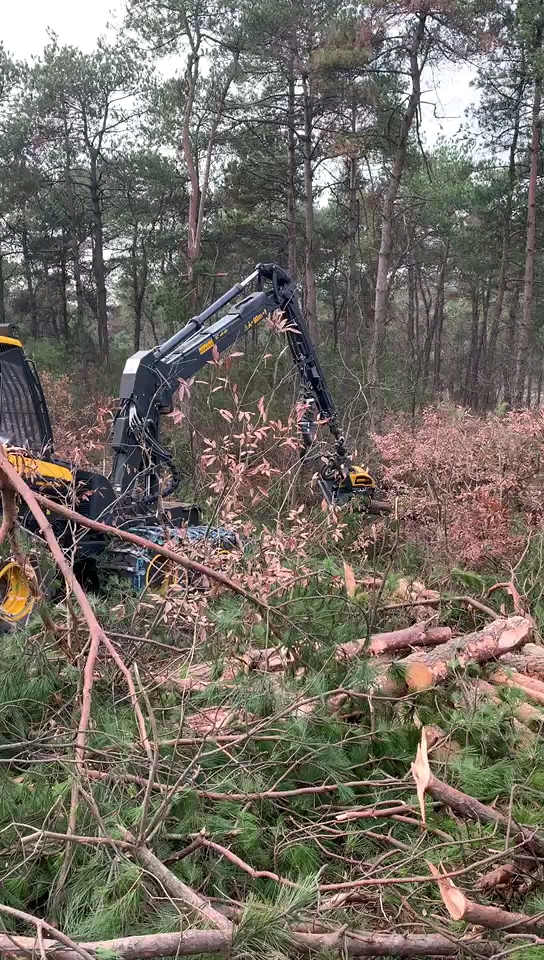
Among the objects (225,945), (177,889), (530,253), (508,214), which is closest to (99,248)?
(508,214)

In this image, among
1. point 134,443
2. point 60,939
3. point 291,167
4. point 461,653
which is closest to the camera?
point 60,939

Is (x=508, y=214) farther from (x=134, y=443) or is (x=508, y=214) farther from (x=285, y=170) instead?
(x=134, y=443)

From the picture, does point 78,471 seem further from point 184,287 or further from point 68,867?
point 184,287

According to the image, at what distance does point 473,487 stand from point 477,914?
578cm

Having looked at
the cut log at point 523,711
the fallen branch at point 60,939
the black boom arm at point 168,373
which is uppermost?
the black boom arm at point 168,373

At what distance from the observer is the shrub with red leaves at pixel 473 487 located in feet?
21.2

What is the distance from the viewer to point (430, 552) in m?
6.95

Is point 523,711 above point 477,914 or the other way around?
the other way around

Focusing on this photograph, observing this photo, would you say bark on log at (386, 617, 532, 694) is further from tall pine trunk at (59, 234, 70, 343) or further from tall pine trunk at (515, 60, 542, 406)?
tall pine trunk at (59, 234, 70, 343)

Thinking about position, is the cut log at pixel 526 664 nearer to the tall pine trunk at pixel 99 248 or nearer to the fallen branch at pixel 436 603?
the fallen branch at pixel 436 603

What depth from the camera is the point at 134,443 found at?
283 inches

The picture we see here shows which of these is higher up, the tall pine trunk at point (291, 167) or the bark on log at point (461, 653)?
the tall pine trunk at point (291, 167)

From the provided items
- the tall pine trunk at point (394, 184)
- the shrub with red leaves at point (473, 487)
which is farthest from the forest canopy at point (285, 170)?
the shrub with red leaves at point (473, 487)

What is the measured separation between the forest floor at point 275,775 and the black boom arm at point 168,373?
7.55 ft
